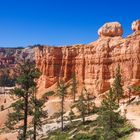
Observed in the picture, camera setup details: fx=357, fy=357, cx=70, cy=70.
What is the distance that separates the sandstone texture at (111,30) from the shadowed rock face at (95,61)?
1.66 feet

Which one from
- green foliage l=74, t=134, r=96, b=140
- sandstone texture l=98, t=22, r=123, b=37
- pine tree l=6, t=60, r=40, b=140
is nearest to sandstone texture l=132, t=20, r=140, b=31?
sandstone texture l=98, t=22, r=123, b=37

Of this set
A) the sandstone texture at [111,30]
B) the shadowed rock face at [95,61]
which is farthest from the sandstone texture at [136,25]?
the sandstone texture at [111,30]

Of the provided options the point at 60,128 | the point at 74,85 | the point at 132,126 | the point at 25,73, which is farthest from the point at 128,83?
the point at 25,73

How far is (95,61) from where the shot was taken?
11575cm

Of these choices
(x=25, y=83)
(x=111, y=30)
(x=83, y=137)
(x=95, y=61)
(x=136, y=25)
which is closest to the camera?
(x=25, y=83)

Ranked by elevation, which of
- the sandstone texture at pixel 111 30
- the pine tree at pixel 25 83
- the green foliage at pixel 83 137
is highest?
the sandstone texture at pixel 111 30

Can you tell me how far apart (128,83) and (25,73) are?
70030mm

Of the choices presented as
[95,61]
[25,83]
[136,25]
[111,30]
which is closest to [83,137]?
[25,83]

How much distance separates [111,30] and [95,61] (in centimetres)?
1227

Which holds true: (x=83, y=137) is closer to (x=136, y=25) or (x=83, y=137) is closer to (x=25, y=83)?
(x=25, y=83)

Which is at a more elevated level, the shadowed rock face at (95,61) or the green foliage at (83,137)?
Result: the shadowed rock face at (95,61)

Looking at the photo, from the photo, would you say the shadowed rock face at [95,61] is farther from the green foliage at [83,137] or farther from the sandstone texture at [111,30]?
the green foliage at [83,137]

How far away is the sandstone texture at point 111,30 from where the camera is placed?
118500 mm

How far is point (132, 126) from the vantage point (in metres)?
53.6
